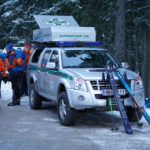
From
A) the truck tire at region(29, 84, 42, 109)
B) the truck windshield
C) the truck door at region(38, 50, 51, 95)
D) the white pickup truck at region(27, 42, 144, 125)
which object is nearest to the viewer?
the white pickup truck at region(27, 42, 144, 125)

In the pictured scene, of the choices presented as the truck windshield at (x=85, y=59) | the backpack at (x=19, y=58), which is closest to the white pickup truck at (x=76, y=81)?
the truck windshield at (x=85, y=59)

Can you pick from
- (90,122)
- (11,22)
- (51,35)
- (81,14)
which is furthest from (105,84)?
(11,22)

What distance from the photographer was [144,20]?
16.3 meters

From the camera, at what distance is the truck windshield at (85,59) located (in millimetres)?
10609

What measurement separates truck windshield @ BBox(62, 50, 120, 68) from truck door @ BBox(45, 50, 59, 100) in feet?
0.93

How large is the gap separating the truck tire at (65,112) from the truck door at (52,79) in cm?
63

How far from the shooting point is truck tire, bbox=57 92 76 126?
9664 millimetres

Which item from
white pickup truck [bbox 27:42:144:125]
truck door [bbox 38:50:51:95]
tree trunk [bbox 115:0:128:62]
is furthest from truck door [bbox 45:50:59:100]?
tree trunk [bbox 115:0:128:62]

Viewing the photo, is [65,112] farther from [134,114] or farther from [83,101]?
[134,114]

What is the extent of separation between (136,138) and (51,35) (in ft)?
14.6

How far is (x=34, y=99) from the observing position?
41.3ft

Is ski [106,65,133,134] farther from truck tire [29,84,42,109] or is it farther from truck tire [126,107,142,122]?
truck tire [29,84,42,109]

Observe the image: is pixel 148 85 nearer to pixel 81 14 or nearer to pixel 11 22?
pixel 81 14

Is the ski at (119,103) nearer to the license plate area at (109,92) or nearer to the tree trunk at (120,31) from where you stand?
the license plate area at (109,92)
